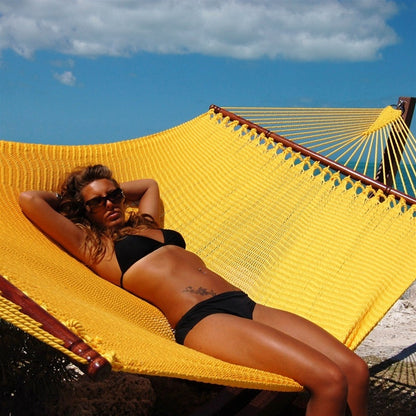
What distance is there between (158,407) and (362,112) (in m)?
1.93

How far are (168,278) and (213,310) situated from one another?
0.20m

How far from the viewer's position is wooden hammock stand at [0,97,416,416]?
102 centimetres

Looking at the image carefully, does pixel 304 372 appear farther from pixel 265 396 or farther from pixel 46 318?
pixel 46 318

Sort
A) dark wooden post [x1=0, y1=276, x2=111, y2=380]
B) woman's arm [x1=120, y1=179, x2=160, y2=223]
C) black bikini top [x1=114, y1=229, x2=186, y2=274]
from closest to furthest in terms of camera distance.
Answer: dark wooden post [x1=0, y1=276, x2=111, y2=380]
black bikini top [x1=114, y1=229, x2=186, y2=274]
woman's arm [x1=120, y1=179, x2=160, y2=223]

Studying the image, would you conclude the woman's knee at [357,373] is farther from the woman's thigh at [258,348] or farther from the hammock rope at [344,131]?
the hammock rope at [344,131]

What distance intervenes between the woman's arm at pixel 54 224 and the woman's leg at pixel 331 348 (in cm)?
65

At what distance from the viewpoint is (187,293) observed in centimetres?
169

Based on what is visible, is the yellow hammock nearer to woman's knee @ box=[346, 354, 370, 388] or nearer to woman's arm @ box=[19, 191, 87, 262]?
woman's arm @ box=[19, 191, 87, 262]

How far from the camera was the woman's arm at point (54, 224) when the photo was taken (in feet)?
6.22

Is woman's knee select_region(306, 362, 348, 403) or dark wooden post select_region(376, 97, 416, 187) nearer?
woman's knee select_region(306, 362, 348, 403)

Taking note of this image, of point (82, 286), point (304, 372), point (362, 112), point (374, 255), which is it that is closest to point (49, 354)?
point (82, 286)

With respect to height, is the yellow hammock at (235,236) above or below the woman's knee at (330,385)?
above

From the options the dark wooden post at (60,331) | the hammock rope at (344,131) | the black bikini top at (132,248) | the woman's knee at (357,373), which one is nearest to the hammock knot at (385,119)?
the hammock rope at (344,131)

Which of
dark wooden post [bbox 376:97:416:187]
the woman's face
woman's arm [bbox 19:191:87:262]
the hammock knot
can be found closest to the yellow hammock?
woman's arm [bbox 19:191:87:262]
